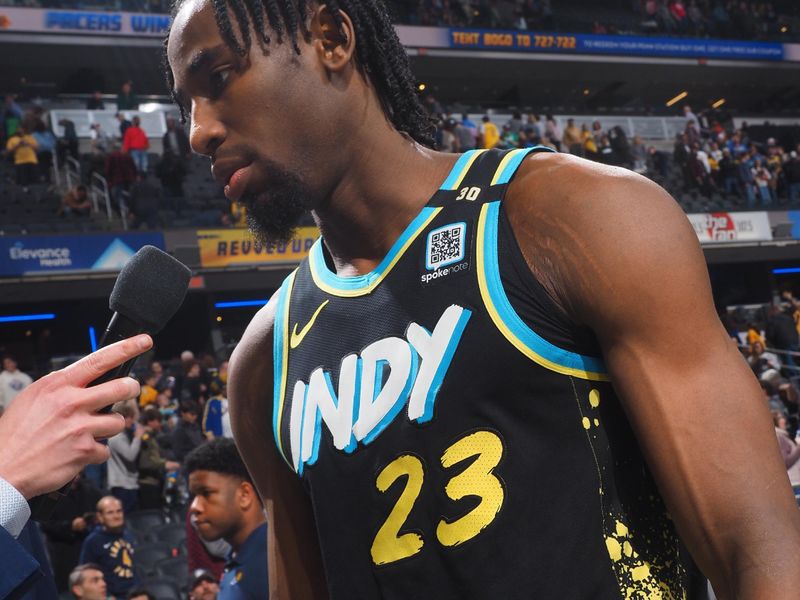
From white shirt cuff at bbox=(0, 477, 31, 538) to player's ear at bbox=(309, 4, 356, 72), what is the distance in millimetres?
801

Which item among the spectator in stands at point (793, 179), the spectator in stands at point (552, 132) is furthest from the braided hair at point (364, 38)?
the spectator in stands at point (793, 179)

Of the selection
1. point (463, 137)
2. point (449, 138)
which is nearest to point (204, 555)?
point (449, 138)

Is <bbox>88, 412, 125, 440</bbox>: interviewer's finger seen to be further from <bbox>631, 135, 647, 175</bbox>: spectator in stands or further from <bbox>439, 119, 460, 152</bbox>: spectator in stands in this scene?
<bbox>631, 135, 647, 175</bbox>: spectator in stands

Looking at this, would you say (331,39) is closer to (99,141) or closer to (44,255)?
(44,255)

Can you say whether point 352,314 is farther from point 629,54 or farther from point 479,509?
point 629,54

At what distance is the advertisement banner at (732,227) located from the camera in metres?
18.7

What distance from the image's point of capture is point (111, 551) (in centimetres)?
639

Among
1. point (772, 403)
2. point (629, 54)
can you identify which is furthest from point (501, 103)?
point (772, 403)

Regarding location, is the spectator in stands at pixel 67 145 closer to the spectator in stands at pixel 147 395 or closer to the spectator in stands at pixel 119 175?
the spectator in stands at pixel 119 175

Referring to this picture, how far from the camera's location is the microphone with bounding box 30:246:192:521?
54.6 inches

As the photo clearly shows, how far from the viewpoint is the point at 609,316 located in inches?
51.0

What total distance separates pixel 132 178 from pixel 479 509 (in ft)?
46.2

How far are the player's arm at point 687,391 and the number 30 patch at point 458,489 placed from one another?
0.72 feet

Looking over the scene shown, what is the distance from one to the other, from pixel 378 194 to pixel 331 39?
0.87ft
